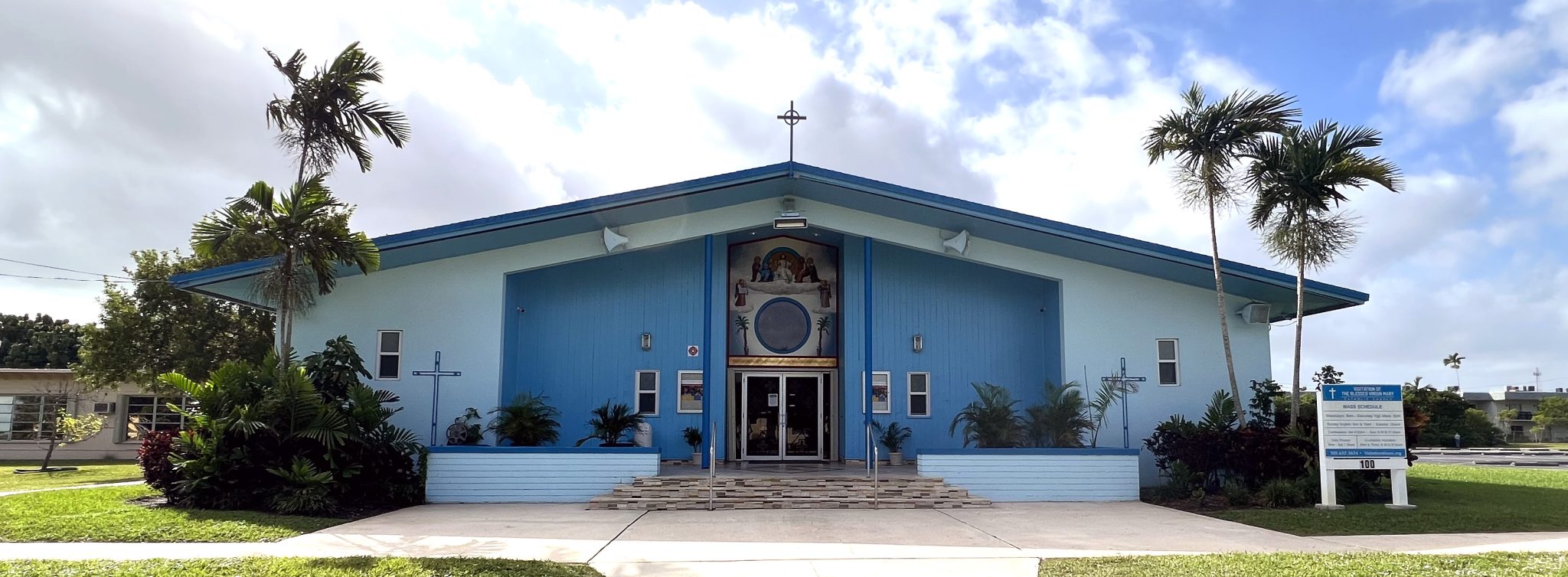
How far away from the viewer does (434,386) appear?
1634cm

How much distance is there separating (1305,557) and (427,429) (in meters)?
12.9

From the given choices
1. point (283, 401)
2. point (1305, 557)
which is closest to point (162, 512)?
point (283, 401)

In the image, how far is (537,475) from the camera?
1491 cm

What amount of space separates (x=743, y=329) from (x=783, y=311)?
87cm

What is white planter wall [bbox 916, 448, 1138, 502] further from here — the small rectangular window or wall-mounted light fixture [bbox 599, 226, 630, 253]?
wall-mounted light fixture [bbox 599, 226, 630, 253]

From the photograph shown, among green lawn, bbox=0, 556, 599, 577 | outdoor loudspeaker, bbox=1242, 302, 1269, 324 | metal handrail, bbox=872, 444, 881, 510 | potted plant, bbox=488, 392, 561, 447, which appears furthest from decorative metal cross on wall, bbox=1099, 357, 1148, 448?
green lawn, bbox=0, 556, 599, 577

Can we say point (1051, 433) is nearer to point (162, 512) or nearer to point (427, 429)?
point (427, 429)

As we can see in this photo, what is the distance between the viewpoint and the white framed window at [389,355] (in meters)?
16.4

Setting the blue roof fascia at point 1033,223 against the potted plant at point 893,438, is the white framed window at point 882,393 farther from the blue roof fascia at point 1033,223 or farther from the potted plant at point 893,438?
the blue roof fascia at point 1033,223

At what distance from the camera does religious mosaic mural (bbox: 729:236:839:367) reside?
19406mm

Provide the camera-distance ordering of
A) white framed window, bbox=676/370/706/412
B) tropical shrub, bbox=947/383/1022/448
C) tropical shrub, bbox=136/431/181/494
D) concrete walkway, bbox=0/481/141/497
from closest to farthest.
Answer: tropical shrub, bbox=136/431/181/494
concrete walkway, bbox=0/481/141/497
tropical shrub, bbox=947/383/1022/448
white framed window, bbox=676/370/706/412

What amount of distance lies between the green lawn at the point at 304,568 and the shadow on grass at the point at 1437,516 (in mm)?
8610

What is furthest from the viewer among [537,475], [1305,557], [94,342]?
[94,342]

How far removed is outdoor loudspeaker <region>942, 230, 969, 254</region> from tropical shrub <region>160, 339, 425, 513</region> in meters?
9.56
